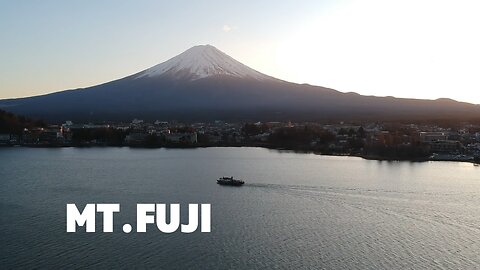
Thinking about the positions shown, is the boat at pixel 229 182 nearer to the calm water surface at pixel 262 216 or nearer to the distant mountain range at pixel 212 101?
the calm water surface at pixel 262 216

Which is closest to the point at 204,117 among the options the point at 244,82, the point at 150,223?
the point at 244,82

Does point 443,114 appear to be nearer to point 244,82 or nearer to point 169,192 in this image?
point 244,82

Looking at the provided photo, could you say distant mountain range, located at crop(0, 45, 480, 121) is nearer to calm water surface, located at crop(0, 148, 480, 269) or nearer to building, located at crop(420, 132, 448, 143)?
building, located at crop(420, 132, 448, 143)

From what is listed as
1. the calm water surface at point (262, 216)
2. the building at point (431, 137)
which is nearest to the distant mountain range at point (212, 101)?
the building at point (431, 137)

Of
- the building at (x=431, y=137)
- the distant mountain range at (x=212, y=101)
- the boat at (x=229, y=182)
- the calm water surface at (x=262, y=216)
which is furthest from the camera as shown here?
the distant mountain range at (x=212, y=101)

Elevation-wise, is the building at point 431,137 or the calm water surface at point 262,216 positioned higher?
the building at point 431,137

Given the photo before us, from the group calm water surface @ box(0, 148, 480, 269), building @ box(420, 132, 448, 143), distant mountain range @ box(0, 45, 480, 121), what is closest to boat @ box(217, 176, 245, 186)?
calm water surface @ box(0, 148, 480, 269)
